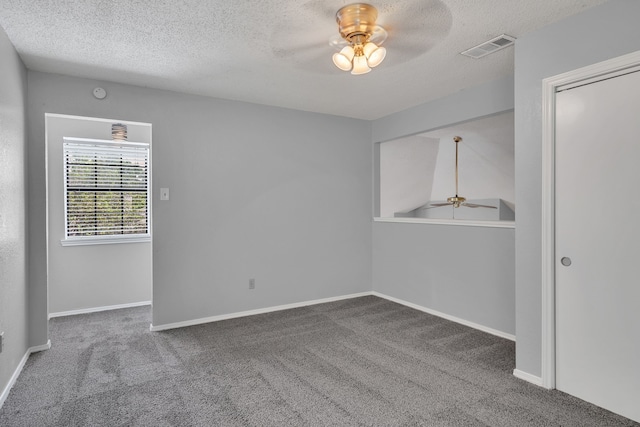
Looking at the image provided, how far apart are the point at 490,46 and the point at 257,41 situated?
1.68 metres

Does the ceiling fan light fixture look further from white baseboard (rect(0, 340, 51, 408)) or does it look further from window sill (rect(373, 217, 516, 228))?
white baseboard (rect(0, 340, 51, 408))

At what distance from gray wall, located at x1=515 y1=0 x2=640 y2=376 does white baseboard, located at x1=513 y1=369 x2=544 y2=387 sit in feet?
0.08

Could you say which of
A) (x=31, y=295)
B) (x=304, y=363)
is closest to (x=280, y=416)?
(x=304, y=363)

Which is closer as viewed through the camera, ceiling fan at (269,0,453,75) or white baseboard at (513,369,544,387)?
ceiling fan at (269,0,453,75)

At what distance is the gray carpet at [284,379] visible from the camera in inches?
84.7

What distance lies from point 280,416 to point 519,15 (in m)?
2.81

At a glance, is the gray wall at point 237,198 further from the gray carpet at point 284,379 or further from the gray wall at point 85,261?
the gray wall at point 85,261

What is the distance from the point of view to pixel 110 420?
2121 mm

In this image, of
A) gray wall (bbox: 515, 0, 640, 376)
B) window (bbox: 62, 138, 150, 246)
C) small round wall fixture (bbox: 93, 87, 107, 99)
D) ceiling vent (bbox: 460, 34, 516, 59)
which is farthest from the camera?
window (bbox: 62, 138, 150, 246)

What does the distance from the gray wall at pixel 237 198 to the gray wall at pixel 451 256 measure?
40 centimetres

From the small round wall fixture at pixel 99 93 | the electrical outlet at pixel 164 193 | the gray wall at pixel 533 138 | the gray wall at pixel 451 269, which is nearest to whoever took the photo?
the gray wall at pixel 533 138

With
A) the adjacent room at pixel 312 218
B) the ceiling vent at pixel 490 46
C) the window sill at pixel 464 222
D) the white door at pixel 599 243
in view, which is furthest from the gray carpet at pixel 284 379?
the ceiling vent at pixel 490 46

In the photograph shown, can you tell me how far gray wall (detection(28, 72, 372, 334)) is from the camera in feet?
11.1

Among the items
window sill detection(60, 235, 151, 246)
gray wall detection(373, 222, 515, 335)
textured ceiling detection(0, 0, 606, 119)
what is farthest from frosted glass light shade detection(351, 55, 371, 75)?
window sill detection(60, 235, 151, 246)
